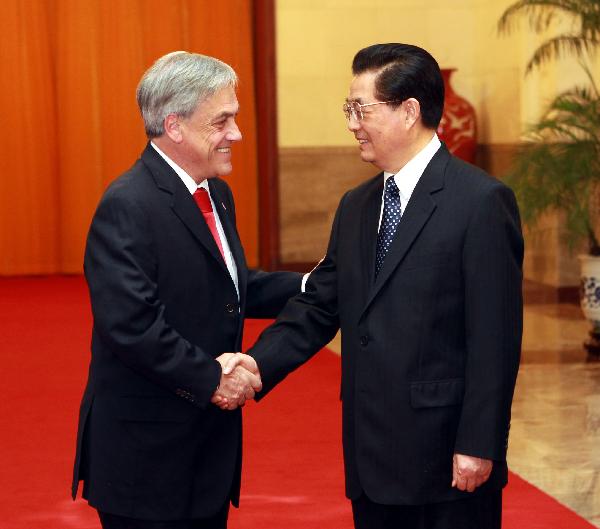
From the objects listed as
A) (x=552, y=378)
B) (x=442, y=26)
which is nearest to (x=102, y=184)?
(x=442, y=26)

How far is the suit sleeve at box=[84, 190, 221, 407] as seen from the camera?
2.74 meters

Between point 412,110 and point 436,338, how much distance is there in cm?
51

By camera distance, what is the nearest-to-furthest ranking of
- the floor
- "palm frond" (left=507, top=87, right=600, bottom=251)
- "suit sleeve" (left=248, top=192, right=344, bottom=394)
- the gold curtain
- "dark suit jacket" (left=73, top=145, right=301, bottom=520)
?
"dark suit jacket" (left=73, top=145, right=301, bottom=520)
"suit sleeve" (left=248, top=192, right=344, bottom=394)
the floor
"palm frond" (left=507, top=87, right=600, bottom=251)
the gold curtain

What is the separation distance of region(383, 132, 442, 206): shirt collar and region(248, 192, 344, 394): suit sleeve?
0.39 meters

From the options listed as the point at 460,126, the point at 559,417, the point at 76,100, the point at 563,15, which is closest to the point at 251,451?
the point at 559,417

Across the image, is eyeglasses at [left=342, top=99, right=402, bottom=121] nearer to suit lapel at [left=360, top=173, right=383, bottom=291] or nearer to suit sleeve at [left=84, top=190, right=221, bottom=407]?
suit lapel at [left=360, top=173, right=383, bottom=291]

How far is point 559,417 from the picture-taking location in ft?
19.9

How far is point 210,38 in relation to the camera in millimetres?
11320

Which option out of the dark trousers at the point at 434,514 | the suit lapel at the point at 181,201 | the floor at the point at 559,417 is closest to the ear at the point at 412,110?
the suit lapel at the point at 181,201

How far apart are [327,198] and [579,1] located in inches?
147

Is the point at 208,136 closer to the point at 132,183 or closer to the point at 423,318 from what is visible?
the point at 132,183

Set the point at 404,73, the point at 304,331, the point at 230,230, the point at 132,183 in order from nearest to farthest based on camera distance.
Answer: the point at 404,73 < the point at 132,183 < the point at 230,230 < the point at 304,331

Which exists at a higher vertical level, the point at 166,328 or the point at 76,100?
the point at 166,328

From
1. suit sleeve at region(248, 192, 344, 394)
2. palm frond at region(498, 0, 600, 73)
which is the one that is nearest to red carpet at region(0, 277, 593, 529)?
suit sleeve at region(248, 192, 344, 394)
